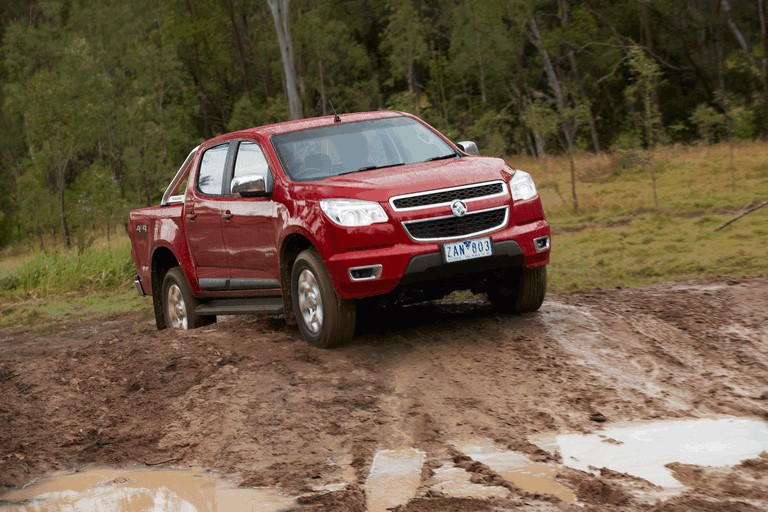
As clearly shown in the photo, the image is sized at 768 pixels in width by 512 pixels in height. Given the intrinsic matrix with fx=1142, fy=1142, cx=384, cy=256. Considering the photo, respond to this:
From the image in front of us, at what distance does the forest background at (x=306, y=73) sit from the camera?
39.8 m

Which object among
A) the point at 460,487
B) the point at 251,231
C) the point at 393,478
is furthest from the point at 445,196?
the point at 460,487

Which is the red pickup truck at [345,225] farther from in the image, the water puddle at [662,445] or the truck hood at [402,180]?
the water puddle at [662,445]

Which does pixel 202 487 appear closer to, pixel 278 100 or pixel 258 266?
pixel 258 266

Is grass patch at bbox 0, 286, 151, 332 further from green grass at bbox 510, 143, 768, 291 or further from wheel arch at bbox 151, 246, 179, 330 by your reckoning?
green grass at bbox 510, 143, 768, 291

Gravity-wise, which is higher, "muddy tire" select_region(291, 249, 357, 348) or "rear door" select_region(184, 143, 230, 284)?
"rear door" select_region(184, 143, 230, 284)

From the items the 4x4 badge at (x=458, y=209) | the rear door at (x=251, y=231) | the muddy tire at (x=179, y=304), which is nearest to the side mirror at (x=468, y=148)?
the 4x4 badge at (x=458, y=209)

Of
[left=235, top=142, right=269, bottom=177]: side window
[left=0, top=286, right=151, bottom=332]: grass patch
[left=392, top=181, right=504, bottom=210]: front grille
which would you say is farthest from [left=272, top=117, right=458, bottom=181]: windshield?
[left=0, top=286, right=151, bottom=332]: grass patch

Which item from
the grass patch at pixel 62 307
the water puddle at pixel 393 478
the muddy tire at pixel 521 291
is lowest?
the grass patch at pixel 62 307

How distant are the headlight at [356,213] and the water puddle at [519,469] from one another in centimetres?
217

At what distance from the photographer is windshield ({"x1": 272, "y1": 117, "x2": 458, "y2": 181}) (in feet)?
29.4

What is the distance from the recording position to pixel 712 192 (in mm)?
21172

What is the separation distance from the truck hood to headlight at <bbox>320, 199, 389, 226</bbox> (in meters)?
0.05

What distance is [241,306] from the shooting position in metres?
9.66

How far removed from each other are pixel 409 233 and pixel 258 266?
1759mm
